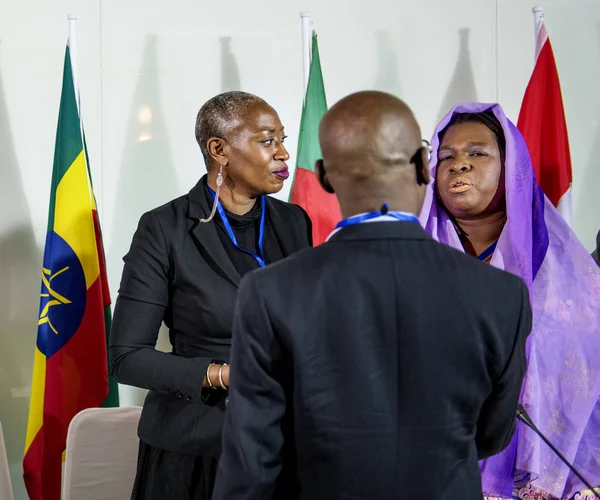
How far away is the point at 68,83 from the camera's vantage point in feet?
10.1

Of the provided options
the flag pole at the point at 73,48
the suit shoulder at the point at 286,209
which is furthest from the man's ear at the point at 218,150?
the flag pole at the point at 73,48

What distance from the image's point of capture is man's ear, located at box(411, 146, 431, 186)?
1.27 metres

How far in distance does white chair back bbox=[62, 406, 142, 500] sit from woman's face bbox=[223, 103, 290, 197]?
3.04 ft

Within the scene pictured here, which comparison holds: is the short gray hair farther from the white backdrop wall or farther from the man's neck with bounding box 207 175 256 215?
the white backdrop wall

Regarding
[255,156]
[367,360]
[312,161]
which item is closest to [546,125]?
[312,161]

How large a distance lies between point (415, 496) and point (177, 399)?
79cm

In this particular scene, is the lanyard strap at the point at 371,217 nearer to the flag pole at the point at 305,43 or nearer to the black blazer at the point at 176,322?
the black blazer at the point at 176,322

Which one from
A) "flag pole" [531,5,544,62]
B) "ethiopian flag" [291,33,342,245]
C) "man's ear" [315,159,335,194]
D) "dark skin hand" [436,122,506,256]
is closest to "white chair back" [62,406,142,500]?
"ethiopian flag" [291,33,342,245]

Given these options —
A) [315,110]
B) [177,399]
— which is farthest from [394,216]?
[315,110]

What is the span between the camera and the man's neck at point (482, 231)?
220cm

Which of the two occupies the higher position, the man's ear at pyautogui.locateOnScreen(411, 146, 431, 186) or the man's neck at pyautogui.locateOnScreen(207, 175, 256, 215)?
the man's ear at pyautogui.locateOnScreen(411, 146, 431, 186)

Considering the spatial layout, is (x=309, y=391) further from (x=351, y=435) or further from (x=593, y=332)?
(x=593, y=332)

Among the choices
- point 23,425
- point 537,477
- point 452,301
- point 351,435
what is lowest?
point 23,425

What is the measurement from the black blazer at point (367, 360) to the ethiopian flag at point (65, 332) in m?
1.84
